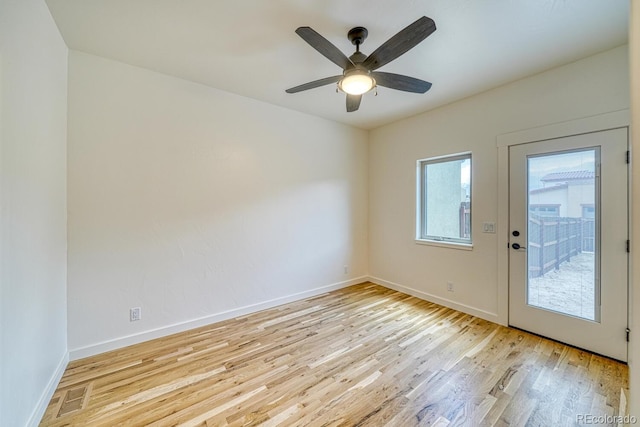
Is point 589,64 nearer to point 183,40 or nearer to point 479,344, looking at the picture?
point 479,344

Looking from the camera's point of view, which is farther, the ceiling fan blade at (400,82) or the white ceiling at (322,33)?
the ceiling fan blade at (400,82)

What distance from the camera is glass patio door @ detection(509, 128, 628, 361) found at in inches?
85.8

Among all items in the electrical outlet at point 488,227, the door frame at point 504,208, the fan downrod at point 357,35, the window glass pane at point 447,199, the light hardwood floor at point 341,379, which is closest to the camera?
the light hardwood floor at point 341,379

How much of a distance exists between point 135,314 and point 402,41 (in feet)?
10.5

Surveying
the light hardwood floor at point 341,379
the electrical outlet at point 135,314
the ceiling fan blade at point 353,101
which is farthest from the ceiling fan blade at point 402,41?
the electrical outlet at point 135,314

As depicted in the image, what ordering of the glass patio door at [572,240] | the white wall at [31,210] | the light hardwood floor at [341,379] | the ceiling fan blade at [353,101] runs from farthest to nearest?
the ceiling fan blade at [353,101], the glass patio door at [572,240], the light hardwood floor at [341,379], the white wall at [31,210]

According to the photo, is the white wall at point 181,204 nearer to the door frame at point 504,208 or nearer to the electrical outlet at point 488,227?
the electrical outlet at point 488,227

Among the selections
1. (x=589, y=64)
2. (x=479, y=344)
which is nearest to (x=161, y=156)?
(x=479, y=344)

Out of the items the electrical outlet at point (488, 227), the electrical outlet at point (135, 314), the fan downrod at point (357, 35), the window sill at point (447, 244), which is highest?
the fan downrod at point (357, 35)

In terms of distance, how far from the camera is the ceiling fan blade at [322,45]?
5.17ft

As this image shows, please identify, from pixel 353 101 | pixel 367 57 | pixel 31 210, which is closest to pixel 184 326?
pixel 31 210

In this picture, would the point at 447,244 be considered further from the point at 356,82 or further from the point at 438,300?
the point at 356,82

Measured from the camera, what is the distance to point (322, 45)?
1.71 meters

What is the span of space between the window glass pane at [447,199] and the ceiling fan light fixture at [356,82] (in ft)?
6.38
